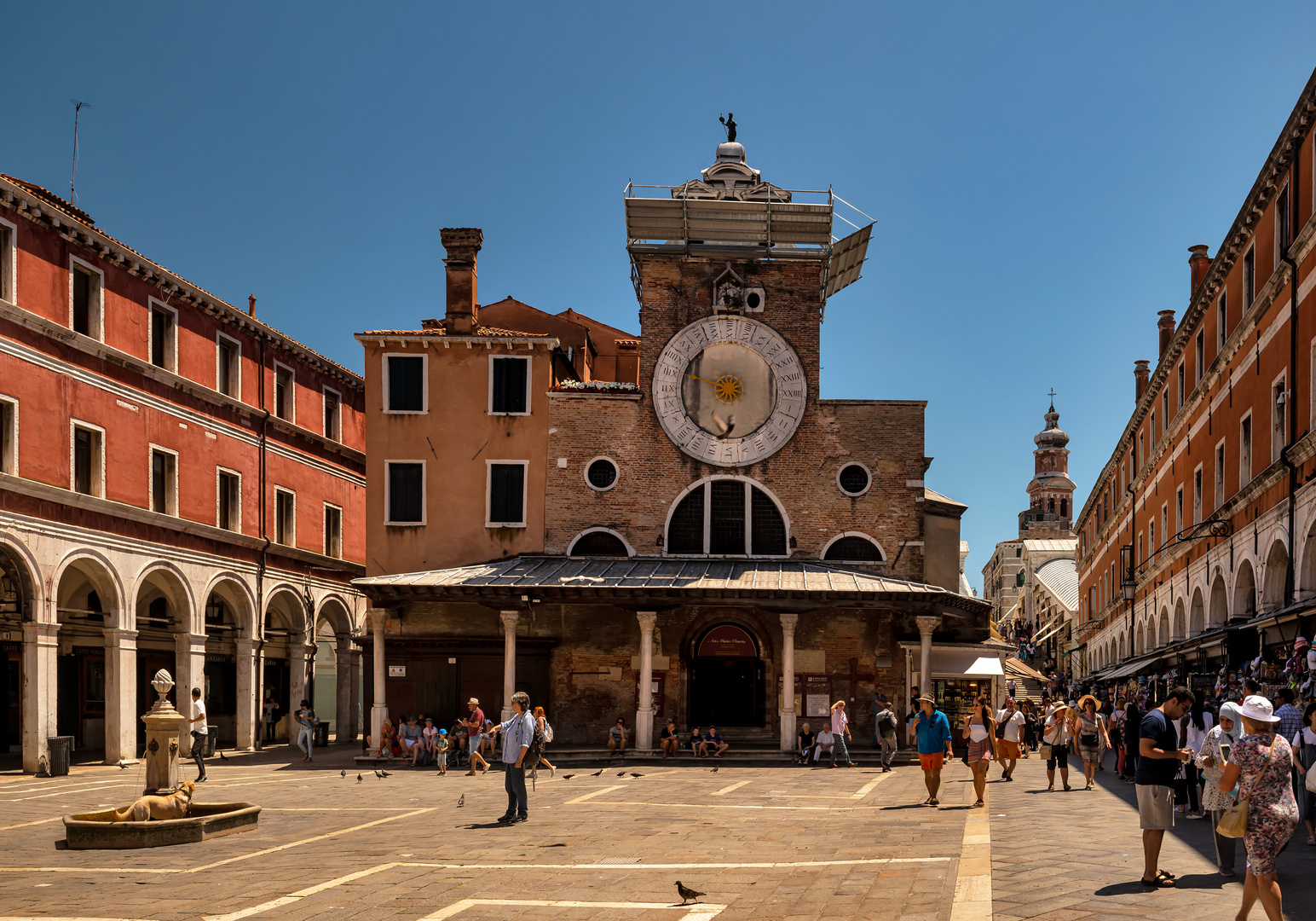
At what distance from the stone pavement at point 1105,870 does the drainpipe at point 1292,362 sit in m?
6.51

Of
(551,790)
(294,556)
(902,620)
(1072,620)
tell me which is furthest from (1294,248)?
(1072,620)

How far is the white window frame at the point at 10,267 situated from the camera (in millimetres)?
24109

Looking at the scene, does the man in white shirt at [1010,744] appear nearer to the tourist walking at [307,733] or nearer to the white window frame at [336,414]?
the tourist walking at [307,733]

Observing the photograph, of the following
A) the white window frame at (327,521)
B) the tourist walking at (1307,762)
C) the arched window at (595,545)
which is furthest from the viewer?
the white window frame at (327,521)

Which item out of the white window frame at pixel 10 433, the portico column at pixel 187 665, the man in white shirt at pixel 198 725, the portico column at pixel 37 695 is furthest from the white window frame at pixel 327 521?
the man in white shirt at pixel 198 725

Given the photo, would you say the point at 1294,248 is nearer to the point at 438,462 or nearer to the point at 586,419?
the point at 586,419

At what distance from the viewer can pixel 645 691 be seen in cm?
2773

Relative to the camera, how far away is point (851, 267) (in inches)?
1369

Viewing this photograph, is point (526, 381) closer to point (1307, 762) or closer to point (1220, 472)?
point (1220, 472)

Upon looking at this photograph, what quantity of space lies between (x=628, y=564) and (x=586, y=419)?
4040 mm

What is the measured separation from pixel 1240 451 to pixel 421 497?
750 inches

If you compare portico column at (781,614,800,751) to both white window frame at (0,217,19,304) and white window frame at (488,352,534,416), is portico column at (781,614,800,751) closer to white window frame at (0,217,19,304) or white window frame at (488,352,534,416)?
white window frame at (488,352,534,416)

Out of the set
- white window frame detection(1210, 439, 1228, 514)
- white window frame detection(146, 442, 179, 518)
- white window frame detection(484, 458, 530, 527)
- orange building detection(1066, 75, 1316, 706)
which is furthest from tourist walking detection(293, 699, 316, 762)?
white window frame detection(1210, 439, 1228, 514)

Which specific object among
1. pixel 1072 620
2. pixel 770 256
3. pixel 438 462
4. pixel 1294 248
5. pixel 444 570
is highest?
pixel 770 256
